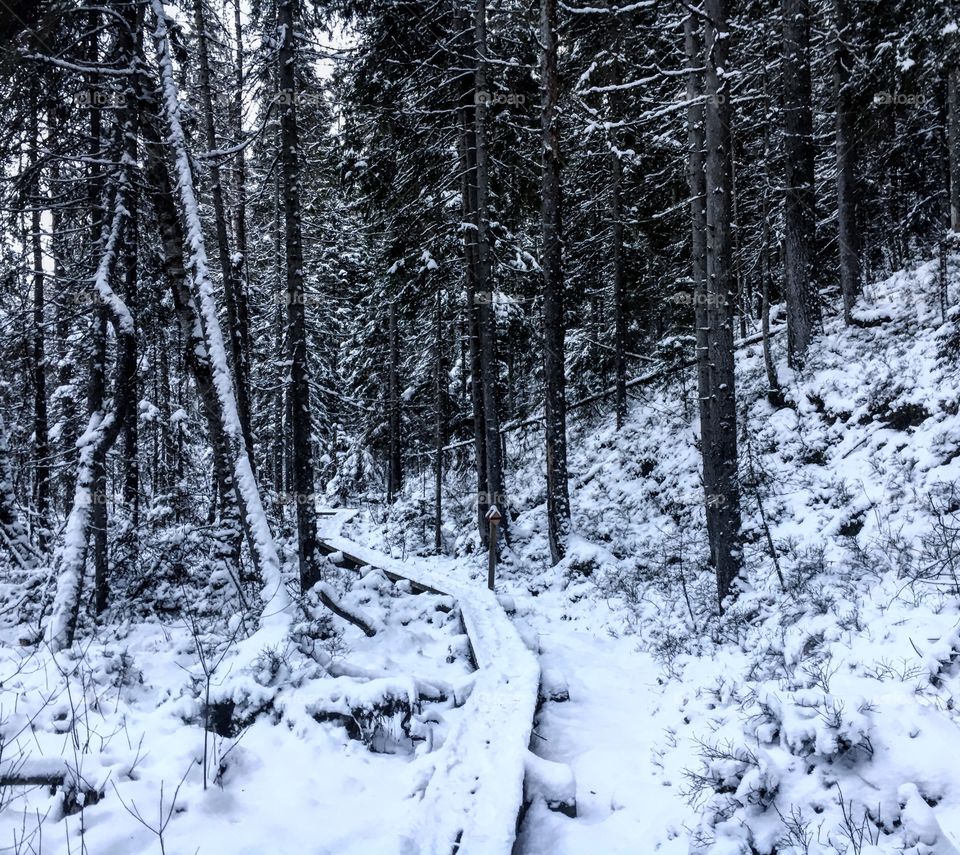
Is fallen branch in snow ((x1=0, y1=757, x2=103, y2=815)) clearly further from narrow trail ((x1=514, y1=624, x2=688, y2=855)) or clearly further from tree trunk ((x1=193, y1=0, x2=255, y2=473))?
tree trunk ((x1=193, y1=0, x2=255, y2=473))

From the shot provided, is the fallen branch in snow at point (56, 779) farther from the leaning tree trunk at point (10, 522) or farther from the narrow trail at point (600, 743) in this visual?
the leaning tree trunk at point (10, 522)

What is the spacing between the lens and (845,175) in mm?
14242

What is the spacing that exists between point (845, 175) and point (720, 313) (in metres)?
9.82

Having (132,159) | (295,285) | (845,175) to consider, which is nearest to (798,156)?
(845,175)

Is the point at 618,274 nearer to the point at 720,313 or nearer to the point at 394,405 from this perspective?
the point at 720,313

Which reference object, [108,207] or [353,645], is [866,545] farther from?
[108,207]

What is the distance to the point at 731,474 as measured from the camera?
8156 millimetres

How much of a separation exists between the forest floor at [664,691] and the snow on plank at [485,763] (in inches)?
7.5

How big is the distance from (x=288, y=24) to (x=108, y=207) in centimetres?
452

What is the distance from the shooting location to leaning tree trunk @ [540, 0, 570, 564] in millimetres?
11984

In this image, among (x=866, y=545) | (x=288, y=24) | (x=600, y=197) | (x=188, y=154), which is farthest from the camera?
(x=600, y=197)

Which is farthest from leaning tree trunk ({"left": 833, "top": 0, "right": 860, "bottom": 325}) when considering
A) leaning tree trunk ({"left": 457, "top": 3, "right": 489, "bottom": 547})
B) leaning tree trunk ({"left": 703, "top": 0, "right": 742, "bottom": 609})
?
leaning tree trunk ({"left": 457, "top": 3, "right": 489, "bottom": 547})

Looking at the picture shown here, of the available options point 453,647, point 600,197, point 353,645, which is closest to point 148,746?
point 353,645

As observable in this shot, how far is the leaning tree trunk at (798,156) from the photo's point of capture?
12656 mm
